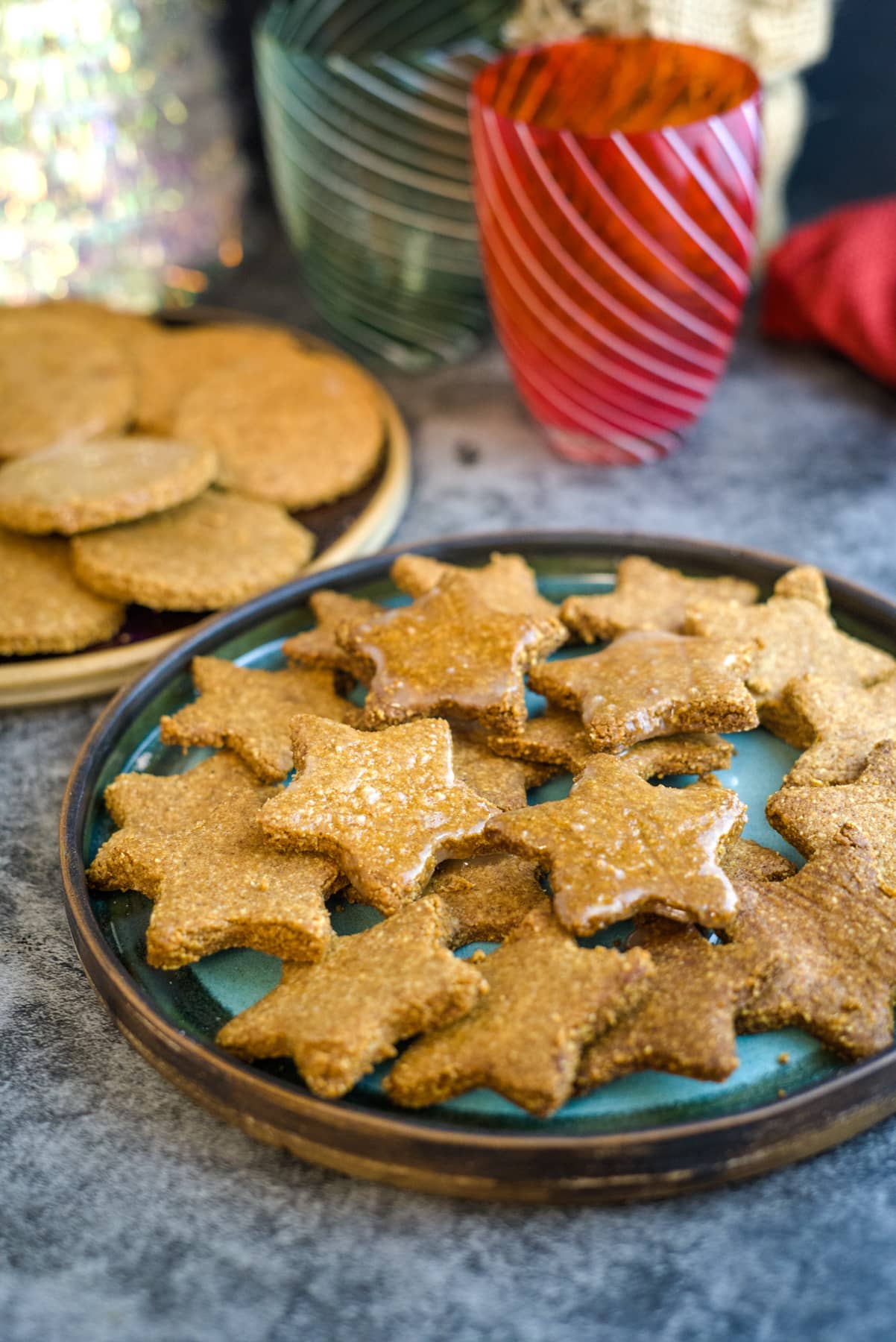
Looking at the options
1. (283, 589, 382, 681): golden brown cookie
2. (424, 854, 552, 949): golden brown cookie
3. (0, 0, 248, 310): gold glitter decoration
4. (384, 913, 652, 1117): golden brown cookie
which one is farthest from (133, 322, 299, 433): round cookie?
(384, 913, 652, 1117): golden brown cookie

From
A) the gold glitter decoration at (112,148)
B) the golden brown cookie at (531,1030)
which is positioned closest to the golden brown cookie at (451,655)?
the golden brown cookie at (531,1030)

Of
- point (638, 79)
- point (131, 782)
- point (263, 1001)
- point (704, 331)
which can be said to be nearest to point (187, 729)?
point (131, 782)

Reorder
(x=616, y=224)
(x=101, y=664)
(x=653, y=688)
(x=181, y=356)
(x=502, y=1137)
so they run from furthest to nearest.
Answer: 1. (x=181, y=356)
2. (x=616, y=224)
3. (x=101, y=664)
4. (x=653, y=688)
5. (x=502, y=1137)

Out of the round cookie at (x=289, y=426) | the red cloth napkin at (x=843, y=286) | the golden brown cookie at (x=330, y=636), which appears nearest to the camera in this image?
the golden brown cookie at (x=330, y=636)

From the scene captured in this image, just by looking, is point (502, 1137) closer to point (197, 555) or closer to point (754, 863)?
point (754, 863)

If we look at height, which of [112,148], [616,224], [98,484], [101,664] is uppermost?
[616,224]

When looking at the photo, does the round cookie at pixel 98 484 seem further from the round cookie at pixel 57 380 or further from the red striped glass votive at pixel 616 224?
the red striped glass votive at pixel 616 224

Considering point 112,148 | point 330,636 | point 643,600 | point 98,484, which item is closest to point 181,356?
point 112,148
